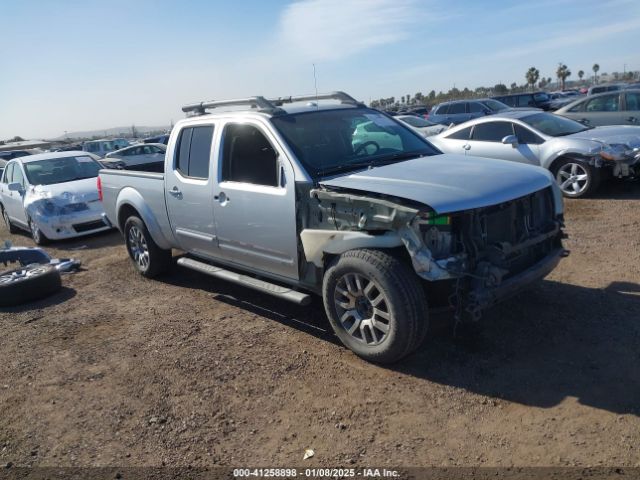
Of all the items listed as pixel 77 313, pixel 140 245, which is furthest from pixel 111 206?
pixel 77 313

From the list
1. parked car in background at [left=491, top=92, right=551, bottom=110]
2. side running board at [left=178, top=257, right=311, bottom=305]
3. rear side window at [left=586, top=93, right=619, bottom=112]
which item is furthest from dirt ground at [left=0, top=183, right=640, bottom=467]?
parked car in background at [left=491, top=92, right=551, bottom=110]

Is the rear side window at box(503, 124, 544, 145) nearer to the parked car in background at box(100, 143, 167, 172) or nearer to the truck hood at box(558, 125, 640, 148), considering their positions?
the truck hood at box(558, 125, 640, 148)

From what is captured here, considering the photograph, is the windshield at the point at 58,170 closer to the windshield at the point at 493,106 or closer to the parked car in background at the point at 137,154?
the parked car in background at the point at 137,154

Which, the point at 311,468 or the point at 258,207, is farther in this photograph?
the point at 258,207

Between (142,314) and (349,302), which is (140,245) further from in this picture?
(349,302)

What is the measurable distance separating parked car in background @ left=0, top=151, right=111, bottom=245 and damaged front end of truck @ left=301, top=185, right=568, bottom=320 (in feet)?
21.8

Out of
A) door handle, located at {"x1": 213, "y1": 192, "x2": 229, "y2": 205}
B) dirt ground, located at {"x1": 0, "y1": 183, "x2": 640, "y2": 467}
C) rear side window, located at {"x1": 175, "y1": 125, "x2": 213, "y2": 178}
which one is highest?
rear side window, located at {"x1": 175, "y1": 125, "x2": 213, "y2": 178}

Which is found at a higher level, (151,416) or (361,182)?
(361,182)

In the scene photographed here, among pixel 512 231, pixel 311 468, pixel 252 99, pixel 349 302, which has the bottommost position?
pixel 311 468

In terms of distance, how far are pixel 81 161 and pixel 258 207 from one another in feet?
25.4

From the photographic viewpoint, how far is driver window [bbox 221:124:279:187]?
4812 mm

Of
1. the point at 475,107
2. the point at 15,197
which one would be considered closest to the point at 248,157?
the point at 15,197

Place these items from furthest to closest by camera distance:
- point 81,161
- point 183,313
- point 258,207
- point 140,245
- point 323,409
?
point 81,161
point 140,245
point 183,313
point 258,207
point 323,409

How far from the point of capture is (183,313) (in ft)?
18.6
